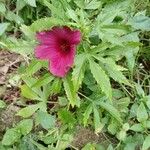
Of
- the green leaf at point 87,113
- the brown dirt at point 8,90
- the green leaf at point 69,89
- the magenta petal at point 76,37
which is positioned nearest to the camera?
the magenta petal at point 76,37

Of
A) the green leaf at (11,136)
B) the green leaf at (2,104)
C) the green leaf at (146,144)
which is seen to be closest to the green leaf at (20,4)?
the green leaf at (2,104)

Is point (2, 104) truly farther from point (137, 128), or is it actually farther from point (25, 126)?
point (137, 128)

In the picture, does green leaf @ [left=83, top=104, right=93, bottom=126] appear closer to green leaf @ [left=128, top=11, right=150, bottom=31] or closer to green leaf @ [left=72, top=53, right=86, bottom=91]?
green leaf @ [left=72, top=53, right=86, bottom=91]

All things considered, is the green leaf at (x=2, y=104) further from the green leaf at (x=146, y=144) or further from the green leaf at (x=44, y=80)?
the green leaf at (x=146, y=144)

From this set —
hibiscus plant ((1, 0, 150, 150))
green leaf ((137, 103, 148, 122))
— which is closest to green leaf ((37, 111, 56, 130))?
hibiscus plant ((1, 0, 150, 150))

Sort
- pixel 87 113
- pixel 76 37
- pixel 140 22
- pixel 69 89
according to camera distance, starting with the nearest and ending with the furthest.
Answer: pixel 76 37, pixel 69 89, pixel 87 113, pixel 140 22

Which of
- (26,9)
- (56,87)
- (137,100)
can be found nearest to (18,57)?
(26,9)

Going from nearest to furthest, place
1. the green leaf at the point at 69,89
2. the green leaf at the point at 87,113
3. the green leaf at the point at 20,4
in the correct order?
the green leaf at the point at 69,89 → the green leaf at the point at 87,113 → the green leaf at the point at 20,4

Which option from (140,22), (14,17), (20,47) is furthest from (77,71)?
(14,17)
